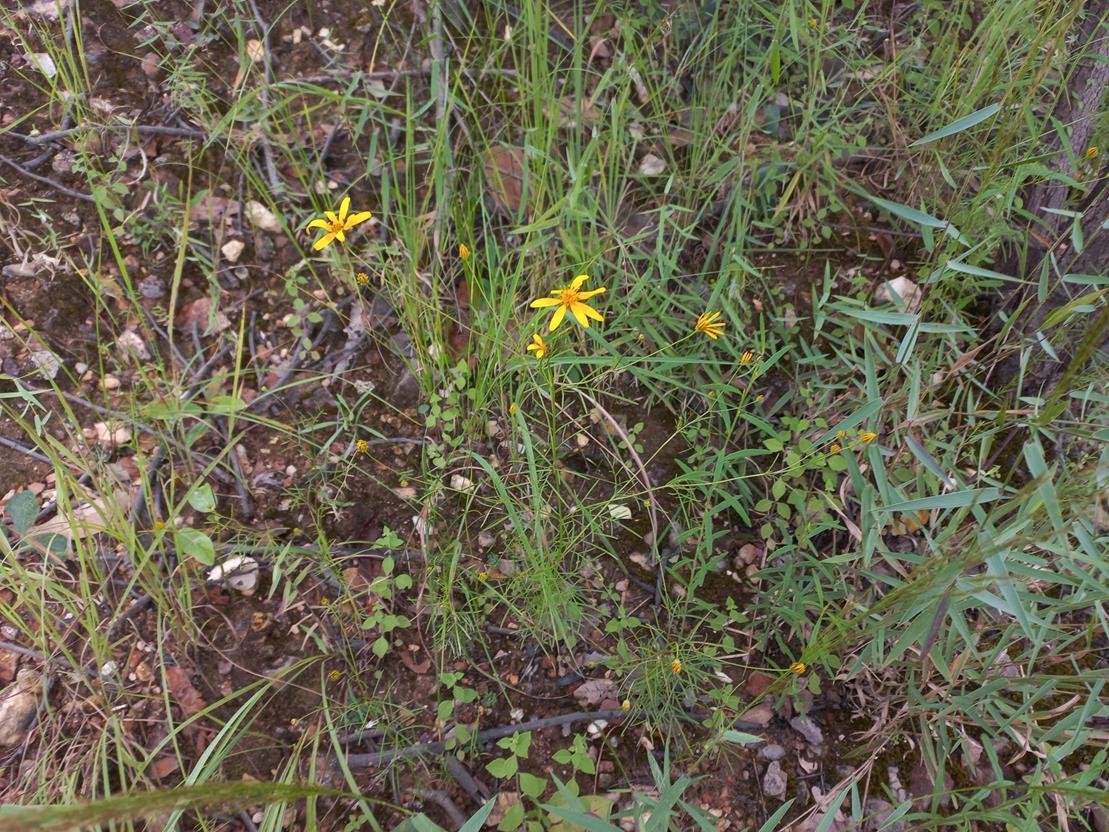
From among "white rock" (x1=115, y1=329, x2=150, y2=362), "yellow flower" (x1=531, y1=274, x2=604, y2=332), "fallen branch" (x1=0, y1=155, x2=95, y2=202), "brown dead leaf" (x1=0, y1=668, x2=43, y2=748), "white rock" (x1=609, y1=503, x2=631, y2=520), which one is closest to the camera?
"yellow flower" (x1=531, y1=274, x2=604, y2=332)

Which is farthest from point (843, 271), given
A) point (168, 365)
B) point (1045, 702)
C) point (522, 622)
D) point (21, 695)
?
point (21, 695)

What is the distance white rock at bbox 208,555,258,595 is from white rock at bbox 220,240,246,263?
78 centimetres

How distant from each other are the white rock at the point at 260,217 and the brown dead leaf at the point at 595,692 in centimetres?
137

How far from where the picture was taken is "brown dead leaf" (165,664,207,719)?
1469 mm

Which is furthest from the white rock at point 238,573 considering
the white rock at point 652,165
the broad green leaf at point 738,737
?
the white rock at point 652,165

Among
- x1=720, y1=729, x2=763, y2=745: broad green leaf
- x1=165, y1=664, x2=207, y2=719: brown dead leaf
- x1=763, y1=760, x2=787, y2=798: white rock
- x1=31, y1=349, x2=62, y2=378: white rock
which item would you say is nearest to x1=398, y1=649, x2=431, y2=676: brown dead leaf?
x1=165, y1=664, x2=207, y2=719: brown dead leaf

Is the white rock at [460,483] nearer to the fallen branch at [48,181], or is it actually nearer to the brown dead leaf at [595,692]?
the brown dead leaf at [595,692]

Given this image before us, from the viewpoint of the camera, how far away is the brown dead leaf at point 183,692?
1469mm

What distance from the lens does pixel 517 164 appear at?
193 cm

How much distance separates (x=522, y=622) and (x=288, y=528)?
0.56m

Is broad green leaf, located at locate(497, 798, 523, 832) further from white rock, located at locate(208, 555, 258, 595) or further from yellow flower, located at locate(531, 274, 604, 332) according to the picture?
yellow flower, located at locate(531, 274, 604, 332)

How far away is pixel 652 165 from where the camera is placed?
6.65ft

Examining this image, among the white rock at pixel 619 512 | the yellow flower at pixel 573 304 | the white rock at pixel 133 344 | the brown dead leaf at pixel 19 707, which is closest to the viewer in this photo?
the yellow flower at pixel 573 304

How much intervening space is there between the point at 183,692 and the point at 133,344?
0.83m
